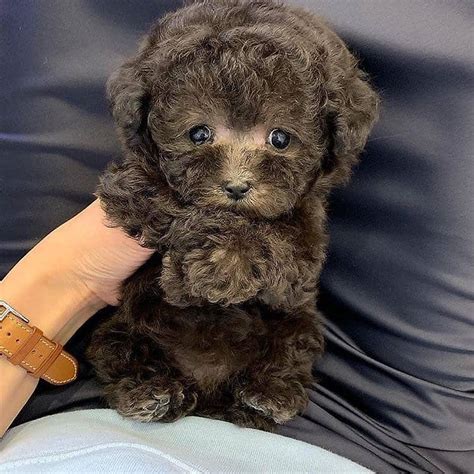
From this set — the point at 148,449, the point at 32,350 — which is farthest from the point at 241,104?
the point at 32,350

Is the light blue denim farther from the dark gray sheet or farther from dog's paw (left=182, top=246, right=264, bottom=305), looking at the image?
dog's paw (left=182, top=246, right=264, bottom=305)

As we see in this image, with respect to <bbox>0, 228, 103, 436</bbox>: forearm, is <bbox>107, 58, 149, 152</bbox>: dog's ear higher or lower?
higher

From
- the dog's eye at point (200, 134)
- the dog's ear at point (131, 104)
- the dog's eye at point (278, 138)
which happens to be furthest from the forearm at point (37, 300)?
the dog's eye at point (278, 138)

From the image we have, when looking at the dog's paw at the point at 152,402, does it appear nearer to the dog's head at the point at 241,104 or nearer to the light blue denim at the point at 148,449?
the light blue denim at the point at 148,449

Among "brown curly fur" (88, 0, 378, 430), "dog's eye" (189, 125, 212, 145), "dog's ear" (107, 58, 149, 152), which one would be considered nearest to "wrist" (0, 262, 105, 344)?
"brown curly fur" (88, 0, 378, 430)

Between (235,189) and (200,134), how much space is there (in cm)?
16

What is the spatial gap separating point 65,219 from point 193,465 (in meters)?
0.96

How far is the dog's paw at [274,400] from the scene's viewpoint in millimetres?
1618

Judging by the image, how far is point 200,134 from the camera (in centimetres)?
134

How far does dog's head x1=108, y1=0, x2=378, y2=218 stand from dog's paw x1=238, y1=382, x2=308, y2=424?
0.53m

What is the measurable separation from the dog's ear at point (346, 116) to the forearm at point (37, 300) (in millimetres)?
845

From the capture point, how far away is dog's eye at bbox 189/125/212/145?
1340 mm

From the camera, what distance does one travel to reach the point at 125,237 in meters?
1.60

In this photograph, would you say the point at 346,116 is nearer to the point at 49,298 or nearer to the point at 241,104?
the point at 241,104
